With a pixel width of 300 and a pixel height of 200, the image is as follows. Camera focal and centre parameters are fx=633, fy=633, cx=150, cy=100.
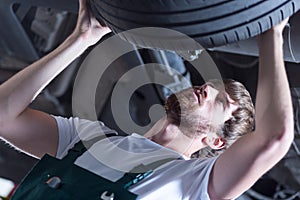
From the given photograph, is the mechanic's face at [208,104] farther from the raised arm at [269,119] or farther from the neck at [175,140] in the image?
the raised arm at [269,119]

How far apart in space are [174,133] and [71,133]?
229 mm

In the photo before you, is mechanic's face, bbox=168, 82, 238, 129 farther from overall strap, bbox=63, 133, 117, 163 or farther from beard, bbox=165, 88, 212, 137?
overall strap, bbox=63, 133, 117, 163

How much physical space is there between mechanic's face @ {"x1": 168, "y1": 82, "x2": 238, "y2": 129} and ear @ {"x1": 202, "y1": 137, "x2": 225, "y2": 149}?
42 millimetres

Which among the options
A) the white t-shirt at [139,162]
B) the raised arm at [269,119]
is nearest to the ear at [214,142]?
the white t-shirt at [139,162]

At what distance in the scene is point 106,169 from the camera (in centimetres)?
131

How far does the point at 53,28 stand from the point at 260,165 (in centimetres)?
138

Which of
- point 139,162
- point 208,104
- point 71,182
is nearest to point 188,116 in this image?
point 208,104

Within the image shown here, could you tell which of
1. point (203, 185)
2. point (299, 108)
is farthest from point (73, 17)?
point (203, 185)

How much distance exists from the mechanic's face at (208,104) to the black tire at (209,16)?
0.34m

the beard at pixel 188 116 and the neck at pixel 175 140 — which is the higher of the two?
the beard at pixel 188 116

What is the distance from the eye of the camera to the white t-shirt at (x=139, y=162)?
48.3 inches

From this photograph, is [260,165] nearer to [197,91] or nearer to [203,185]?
[203,185]

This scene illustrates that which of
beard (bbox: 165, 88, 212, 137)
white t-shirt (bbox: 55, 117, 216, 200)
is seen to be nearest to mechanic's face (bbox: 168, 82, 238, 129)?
beard (bbox: 165, 88, 212, 137)

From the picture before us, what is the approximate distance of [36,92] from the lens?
1350 mm
